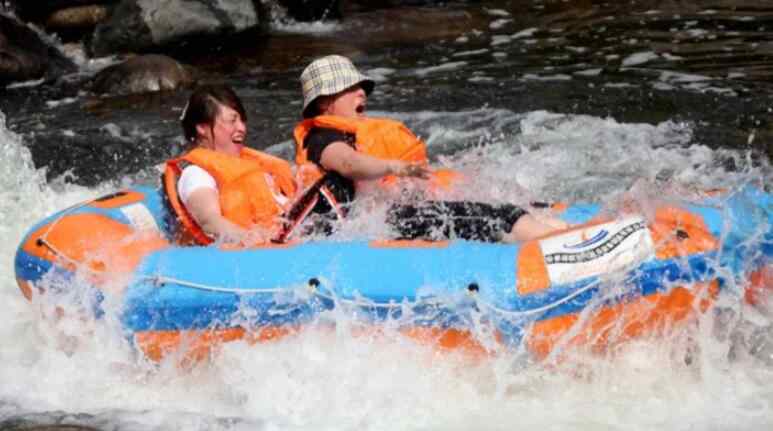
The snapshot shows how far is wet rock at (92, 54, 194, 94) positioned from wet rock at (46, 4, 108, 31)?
8.57 feet

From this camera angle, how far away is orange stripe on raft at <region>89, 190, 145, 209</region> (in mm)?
5488

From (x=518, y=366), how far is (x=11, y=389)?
215 cm

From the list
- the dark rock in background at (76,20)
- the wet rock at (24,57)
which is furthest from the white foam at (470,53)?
the dark rock in background at (76,20)

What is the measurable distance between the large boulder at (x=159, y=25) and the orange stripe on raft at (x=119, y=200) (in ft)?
21.3

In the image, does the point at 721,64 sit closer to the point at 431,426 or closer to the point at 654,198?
the point at 654,198

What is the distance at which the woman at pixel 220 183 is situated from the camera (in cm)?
507

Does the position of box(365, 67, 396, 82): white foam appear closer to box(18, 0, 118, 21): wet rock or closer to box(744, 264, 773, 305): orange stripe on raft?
box(18, 0, 118, 21): wet rock

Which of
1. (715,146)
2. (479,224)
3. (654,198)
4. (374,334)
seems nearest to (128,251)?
(374,334)

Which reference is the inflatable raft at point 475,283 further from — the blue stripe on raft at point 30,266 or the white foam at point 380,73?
the white foam at point 380,73

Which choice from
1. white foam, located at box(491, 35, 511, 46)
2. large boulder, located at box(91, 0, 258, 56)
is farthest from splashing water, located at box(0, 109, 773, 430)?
large boulder, located at box(91, 0, 258, 56)

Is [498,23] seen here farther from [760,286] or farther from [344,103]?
[760,286]

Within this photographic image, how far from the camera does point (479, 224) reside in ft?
16.3

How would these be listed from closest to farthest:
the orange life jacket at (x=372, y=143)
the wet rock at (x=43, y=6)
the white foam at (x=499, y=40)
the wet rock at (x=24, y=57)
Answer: the orange life jacket at (x=372, y=143)
the wet rock at (x=24, y=57)
the white foam at (x=499, y=40)
the wet rock at (x=43, y=6)

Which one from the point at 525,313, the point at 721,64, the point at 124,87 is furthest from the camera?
the point at 124,87
